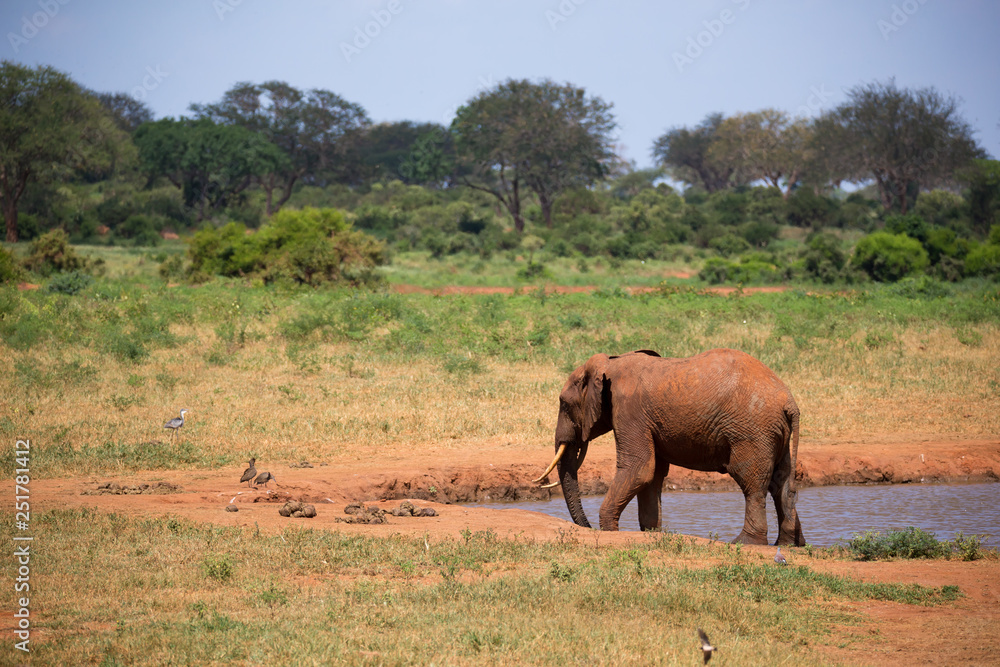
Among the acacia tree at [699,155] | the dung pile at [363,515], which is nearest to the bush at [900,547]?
the dung pile at [363,515]

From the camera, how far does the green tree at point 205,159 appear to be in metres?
48.3

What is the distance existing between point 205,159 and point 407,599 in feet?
152

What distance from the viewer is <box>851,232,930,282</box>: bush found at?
2927 cm

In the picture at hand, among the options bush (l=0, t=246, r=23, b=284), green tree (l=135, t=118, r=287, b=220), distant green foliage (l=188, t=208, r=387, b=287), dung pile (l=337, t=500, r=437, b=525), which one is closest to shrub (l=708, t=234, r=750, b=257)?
distant green foliage (l=188, t=208, r=387, b=287)

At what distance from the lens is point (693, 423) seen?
773 cm

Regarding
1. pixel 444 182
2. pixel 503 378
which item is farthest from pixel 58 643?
pixel 444 182

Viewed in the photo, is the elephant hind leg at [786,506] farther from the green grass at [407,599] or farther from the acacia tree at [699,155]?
the acacia tree at [699,155]

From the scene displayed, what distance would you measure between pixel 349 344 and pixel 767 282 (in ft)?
56.6

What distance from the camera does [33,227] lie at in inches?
1526

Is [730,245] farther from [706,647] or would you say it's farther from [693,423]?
[706,647]

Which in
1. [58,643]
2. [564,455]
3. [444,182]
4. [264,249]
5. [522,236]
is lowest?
[58,643]

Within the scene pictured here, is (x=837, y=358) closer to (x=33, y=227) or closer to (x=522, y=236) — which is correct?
(x=522, y=236)

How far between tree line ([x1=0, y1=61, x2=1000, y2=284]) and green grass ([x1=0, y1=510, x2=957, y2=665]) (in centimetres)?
2931

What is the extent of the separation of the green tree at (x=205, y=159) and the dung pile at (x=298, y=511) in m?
42.5
